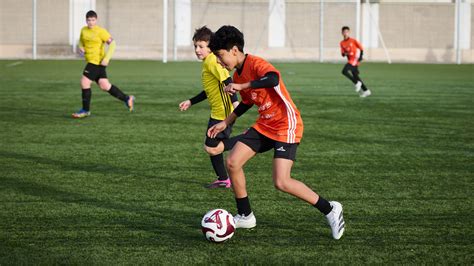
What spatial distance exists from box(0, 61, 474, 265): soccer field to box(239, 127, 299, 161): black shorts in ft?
2.05

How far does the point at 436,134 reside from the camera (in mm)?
12305

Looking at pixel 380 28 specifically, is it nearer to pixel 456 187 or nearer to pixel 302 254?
pixel 456 187

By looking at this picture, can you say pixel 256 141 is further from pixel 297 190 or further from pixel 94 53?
pixel 94 53

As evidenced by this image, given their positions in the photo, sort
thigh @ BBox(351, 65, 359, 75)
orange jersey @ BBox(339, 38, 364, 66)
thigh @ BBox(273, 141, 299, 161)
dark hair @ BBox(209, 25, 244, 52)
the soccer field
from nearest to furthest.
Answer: the soccer field, dark hair @ BBox(209, 25, 244, 52), thigh @ BBox(273, 141, 299, 161), thigh @ BBox(351, 65, 359, 75), orange jersey @ BBox(339, 38, 364, 66)

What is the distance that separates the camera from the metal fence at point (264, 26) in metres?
39.4

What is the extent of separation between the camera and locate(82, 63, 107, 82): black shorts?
1471cm

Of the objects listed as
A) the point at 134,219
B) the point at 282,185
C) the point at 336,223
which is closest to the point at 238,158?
the point at 282,185

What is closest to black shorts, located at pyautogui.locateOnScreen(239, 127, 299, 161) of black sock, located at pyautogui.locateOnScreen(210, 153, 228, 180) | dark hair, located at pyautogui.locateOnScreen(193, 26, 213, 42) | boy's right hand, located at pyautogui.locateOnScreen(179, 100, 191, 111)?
boy's right hand, located at pyautogui.locateOnScreen(179, 100, 191, 111)

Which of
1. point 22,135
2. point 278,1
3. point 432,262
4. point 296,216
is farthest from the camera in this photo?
point 278,1

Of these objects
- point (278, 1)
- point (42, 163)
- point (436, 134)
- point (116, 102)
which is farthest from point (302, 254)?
point (278, 1)

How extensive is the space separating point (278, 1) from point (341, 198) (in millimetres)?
34708

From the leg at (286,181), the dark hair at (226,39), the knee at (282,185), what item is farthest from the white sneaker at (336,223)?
the dark hair at (226,39)

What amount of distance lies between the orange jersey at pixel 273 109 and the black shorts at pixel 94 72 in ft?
29.5

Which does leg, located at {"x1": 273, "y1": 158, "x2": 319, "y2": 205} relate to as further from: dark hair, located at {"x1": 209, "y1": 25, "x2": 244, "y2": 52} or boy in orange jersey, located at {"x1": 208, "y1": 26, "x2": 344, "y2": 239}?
dark hair, located at {"x1": 209, "y1": 25, "x2": 244, "y2": 52}
